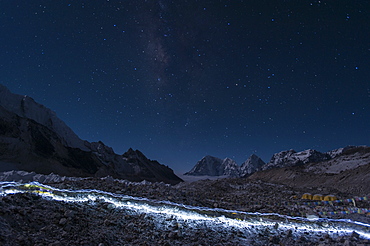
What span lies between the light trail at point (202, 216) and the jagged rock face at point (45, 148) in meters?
56.4

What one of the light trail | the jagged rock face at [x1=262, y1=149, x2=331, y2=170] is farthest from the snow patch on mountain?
the jagged rock face at [x1=262, y1=149, x2=331, y2=170]

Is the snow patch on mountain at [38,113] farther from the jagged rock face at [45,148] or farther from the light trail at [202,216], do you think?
the light trail at [202,216]

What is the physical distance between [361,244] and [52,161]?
7191 centimetres

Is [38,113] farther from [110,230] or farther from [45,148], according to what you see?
[110,230]

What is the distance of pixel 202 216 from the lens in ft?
23.2

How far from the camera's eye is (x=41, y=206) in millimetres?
5289

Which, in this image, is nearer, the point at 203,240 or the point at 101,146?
the point at 203,240

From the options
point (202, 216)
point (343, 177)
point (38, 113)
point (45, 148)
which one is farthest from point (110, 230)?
point (38, 113)

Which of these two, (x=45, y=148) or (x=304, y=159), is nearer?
(x=45, y=148)

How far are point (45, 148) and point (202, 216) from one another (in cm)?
7572

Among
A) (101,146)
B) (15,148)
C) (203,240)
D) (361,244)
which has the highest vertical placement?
(101,146)

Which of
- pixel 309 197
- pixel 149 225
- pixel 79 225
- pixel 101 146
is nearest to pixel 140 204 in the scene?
pixel 149 225

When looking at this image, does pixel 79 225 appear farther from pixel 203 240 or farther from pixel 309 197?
pixel 309 197

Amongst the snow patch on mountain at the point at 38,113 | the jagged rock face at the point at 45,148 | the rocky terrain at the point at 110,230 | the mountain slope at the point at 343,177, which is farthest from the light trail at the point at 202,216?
the snow patch on mountain at the point at 38,113
